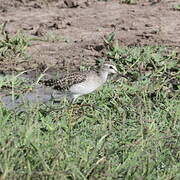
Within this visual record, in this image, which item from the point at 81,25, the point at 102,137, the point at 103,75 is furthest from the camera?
the point at 81,25

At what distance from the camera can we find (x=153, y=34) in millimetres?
12969

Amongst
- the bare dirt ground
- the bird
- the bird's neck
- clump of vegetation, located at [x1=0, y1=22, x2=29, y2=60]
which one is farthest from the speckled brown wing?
clump of vegetation, located at [x1=0, y1=22, x2=29, y2=60]

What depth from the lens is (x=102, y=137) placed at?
7.23 metres

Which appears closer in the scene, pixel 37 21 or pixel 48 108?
pixel 48 108

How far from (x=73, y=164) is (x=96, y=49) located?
6.01 metres

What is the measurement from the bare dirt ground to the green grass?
1.76 m

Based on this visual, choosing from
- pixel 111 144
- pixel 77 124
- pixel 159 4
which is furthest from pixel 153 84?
pixel 159 4

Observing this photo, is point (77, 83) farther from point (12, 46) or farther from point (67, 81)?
point (12, 46)

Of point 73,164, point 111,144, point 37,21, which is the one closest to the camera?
point 73,164

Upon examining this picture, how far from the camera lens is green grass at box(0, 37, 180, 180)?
6.79 m

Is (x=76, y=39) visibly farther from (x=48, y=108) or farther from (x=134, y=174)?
(x=134, y=174)

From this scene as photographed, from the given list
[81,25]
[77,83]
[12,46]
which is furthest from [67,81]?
[81,25]

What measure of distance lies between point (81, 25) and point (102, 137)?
649 centimetres

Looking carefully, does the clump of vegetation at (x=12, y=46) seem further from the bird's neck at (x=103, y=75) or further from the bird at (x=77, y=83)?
the bird's neck at (x=103, y=75)
